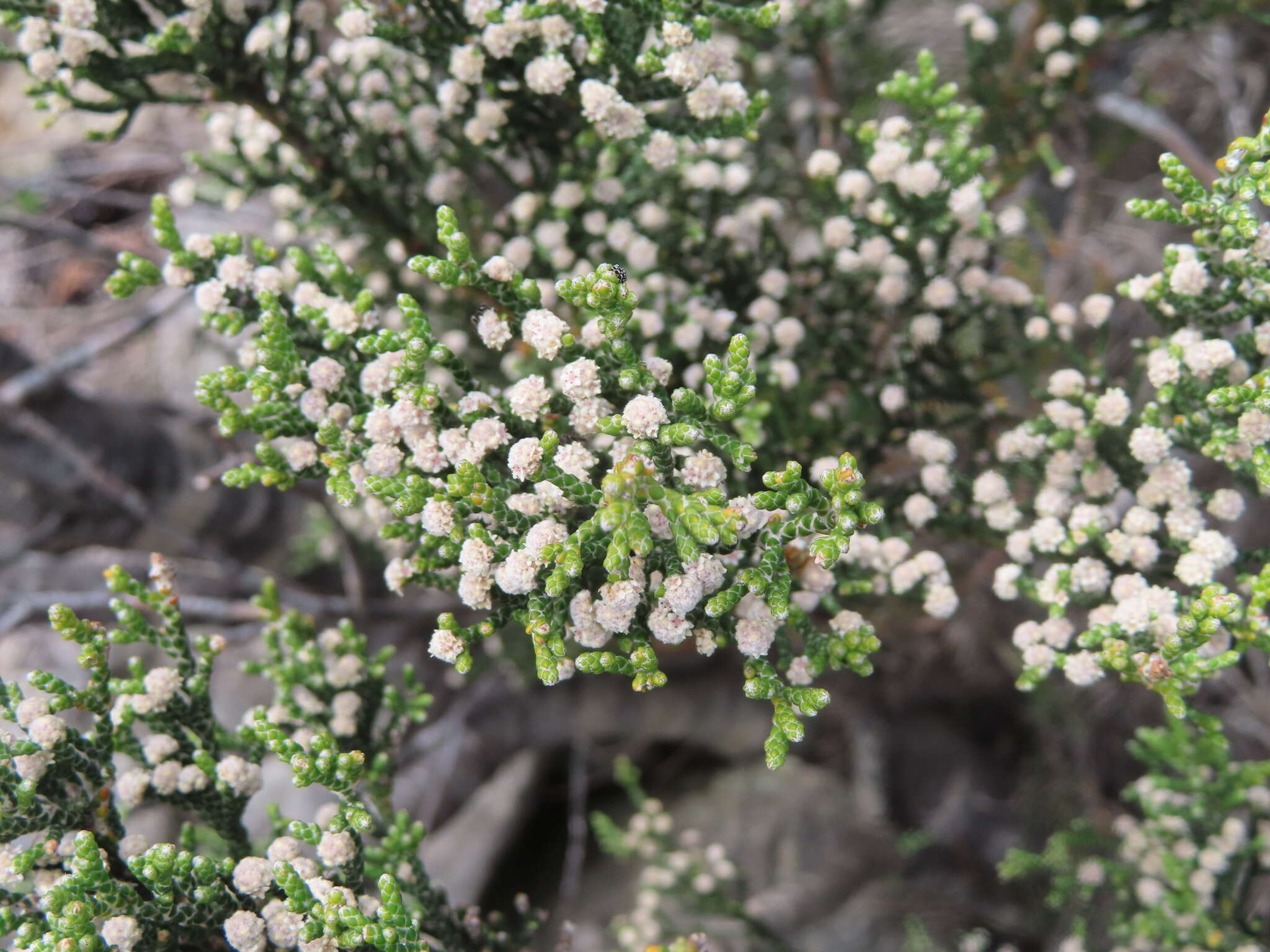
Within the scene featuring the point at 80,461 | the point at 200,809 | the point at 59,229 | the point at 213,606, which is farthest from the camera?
the point at 59,229

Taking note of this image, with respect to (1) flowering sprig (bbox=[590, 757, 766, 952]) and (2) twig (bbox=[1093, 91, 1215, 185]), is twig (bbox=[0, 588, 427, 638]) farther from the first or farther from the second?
(2) twig (bbox=[1093, 91, 1215, 185])

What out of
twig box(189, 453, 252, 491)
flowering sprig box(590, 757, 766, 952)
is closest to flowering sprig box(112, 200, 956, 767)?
twig box(189, 453, 252, 491)

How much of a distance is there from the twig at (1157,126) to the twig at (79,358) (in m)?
3.55

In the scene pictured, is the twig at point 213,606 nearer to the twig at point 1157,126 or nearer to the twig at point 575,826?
the twig at point 575,826

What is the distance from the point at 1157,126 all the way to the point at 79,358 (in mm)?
3998

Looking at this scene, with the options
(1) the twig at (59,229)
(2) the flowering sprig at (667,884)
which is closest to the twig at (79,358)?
(1) the twig at (59,229)

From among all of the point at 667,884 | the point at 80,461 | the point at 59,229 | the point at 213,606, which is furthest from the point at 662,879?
the point at 59,229

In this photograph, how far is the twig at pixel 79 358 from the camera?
311 cm

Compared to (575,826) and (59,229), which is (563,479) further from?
(59,229)

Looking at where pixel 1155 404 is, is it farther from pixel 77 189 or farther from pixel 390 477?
pixel 77 189

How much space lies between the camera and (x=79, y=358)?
3270 mm

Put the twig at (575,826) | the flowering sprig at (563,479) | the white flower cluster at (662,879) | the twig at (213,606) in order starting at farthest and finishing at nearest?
1. the twig at (575,826)
2. the twig at (213,606)
3. the white flower cluster at (662,879)
4. the flowering sprig at (563,479)

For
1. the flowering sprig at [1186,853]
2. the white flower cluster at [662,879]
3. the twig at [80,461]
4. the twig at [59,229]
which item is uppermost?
the twig at [59,229]

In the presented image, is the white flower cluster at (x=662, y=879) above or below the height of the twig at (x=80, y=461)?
below
